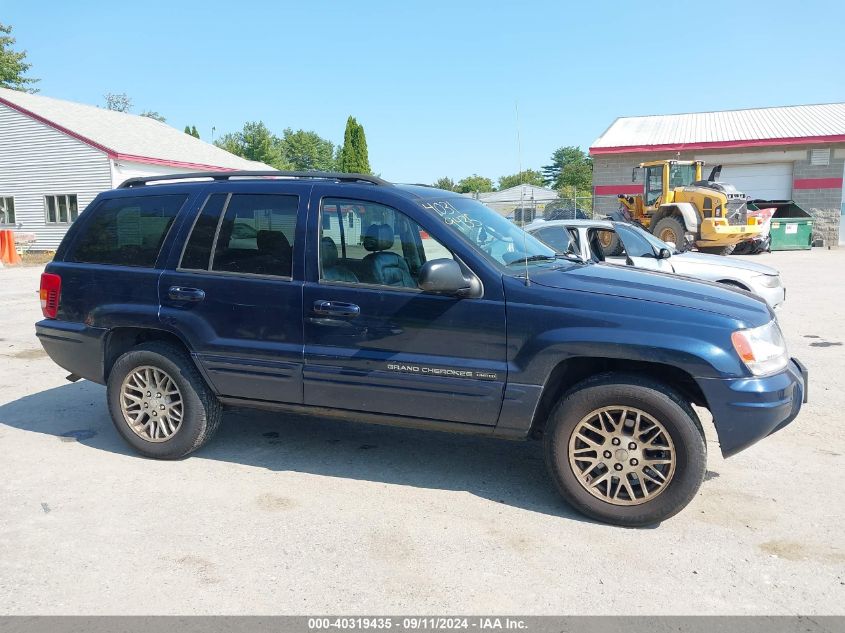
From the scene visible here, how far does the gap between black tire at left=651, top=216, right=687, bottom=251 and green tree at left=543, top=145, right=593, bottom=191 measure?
6630 cm

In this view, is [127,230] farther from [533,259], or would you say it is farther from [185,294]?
[533,259]

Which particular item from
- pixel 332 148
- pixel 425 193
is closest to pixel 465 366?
pixel 425 193

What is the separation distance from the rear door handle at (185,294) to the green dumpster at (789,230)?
24227 mm

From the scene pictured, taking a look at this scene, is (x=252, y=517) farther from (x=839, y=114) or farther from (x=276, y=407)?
(x=839, y=114)

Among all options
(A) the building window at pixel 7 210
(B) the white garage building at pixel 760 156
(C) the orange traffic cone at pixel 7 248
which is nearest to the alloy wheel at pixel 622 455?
(C) the orange traffic cone at pixel 7 248

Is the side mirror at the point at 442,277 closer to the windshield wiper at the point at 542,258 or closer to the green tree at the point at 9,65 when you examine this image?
the windshield wiper at the point at 542,258

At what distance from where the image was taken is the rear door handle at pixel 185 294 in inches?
176

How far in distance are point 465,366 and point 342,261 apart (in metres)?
1.04

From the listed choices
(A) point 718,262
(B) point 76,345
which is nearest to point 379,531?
(B) point 76,345

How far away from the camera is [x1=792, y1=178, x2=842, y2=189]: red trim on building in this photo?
90.4ft

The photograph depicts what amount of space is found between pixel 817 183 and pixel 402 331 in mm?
29179
